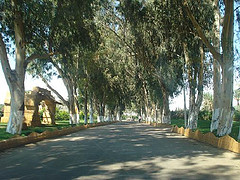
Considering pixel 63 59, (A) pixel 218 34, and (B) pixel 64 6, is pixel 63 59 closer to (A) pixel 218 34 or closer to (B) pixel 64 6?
(B) pixel 64 6

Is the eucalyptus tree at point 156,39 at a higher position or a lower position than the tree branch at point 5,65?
higher

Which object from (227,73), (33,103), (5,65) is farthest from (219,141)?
(33,103)

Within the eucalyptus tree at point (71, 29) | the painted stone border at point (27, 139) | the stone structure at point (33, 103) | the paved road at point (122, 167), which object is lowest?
the paved road at point (122, 167)

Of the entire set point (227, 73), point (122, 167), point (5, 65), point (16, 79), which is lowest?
point (122, 167)

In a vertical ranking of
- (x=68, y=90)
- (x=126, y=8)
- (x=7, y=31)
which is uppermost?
(x=126, y=8)

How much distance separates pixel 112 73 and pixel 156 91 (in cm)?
859

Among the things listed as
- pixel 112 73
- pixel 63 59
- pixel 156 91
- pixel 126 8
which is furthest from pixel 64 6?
pixel 112 73

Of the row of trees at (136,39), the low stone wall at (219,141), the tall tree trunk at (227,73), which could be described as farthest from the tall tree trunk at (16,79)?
the tall tree trunk at (227,73)

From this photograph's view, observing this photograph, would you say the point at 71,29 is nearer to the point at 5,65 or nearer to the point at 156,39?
the point at 5,65

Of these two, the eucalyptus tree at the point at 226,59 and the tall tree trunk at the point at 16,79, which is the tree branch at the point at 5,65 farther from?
the eucalyptus tree at the point at 226,59

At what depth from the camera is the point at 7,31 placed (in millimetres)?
18641

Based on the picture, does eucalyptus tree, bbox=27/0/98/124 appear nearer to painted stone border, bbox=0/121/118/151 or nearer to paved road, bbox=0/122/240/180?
painted stone border, bbox=0/121/118/151

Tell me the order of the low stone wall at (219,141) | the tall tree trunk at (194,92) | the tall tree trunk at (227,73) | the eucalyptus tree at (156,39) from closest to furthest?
1. the low stone wall at (219,141)
2. the tall tree trunk at (227,73)
3. the eucalyptus tree at (156,39)
4. the tall tree trunk at (194,92)

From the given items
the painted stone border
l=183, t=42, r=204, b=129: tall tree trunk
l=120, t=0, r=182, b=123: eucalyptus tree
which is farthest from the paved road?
l=183, t=42, r=204, b=129: tall tree trunk
